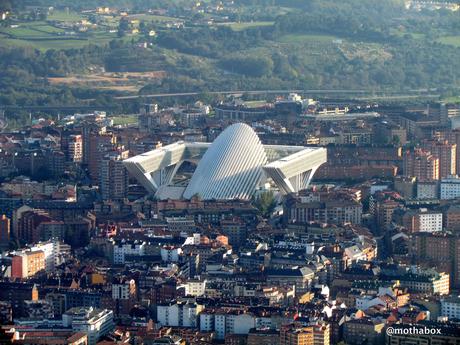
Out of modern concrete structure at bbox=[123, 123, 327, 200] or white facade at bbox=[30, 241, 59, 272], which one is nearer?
white facade at bbox=[30, 241, 59, 272]

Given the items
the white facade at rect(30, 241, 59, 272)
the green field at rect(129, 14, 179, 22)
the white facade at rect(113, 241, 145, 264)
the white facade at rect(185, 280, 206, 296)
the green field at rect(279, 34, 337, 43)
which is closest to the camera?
the white facade at rect(185, 280, 206, 296)

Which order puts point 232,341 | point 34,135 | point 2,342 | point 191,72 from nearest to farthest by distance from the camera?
point 2,342 < point 232,341 < point 34,135 < point 191,72

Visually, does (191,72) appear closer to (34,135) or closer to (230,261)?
(34,135)

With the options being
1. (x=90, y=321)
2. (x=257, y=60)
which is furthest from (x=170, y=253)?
(x=257, y=60)

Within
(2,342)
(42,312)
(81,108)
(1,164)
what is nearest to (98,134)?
(1,164)

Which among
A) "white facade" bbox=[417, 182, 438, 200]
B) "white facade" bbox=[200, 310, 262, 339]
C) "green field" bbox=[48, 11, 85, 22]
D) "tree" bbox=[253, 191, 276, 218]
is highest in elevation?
"white facade" bbox=[200, 310, 262, 339]

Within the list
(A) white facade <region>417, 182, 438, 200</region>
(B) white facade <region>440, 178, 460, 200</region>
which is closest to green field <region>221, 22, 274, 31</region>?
(A) white facade <region>417, 182, 438, 200</region>

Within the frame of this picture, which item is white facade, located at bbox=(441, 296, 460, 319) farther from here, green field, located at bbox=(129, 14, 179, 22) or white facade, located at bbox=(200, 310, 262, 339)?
green field, located at bbox=(129, 14, 179, 22)
